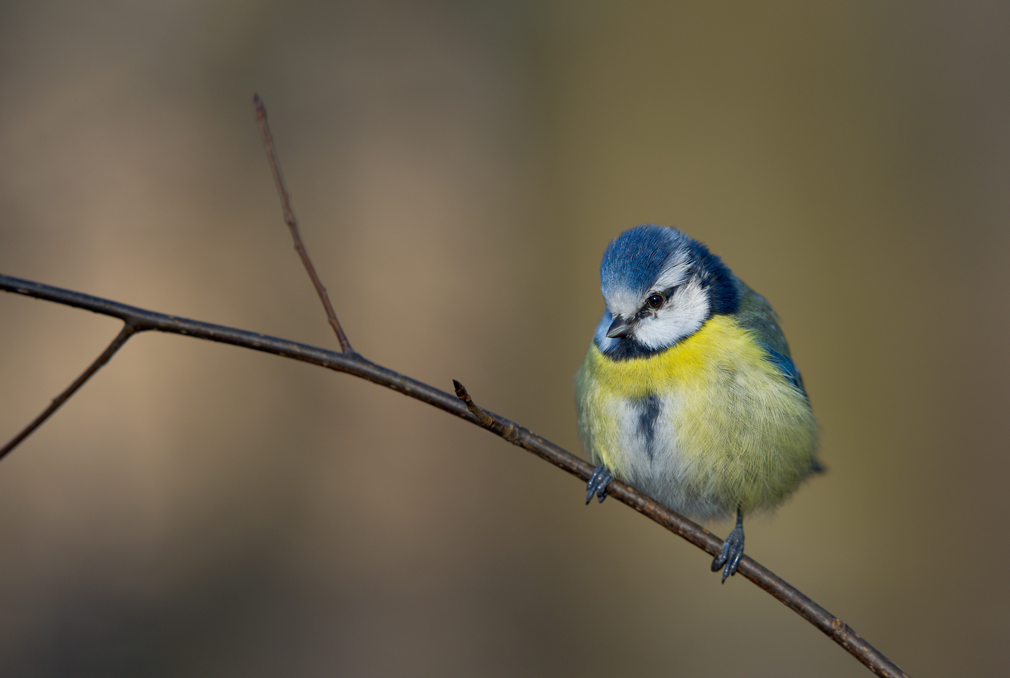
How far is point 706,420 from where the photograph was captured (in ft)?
5.92

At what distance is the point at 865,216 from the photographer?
13.1ft

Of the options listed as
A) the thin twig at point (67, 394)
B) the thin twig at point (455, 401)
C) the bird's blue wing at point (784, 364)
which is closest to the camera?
the thin twig at point (67, 394)

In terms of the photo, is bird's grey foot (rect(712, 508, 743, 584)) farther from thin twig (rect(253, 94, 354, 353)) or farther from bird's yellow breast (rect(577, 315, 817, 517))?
thin twig (rect(253, 94, 354, 353))

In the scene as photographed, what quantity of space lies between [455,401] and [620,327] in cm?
59

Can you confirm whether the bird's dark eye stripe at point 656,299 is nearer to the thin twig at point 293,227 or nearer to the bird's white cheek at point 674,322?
the bird's white cheek at point 674,322

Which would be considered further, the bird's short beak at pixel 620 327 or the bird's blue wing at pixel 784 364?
the bird's blue wing at pixel 784 364

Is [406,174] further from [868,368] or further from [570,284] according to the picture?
[868,368]

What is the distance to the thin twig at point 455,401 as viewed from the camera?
1.21 metres

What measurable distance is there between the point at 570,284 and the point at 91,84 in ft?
8.48

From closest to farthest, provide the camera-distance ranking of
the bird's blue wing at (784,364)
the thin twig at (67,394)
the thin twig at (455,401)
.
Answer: the thin twig at (67,394)
the thin twig at (455,401)
the bird's blue wing at (784,364)

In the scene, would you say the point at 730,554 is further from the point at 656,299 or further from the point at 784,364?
the point at 656,299

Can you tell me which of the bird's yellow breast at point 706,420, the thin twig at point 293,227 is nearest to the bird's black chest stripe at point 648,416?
the bird's yellow breast at point 706,420

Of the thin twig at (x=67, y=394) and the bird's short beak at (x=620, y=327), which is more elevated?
the bird's short beak at (x=620, y=327)

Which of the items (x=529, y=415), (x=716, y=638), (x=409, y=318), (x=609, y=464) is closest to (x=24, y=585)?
(x=409, y=318)
